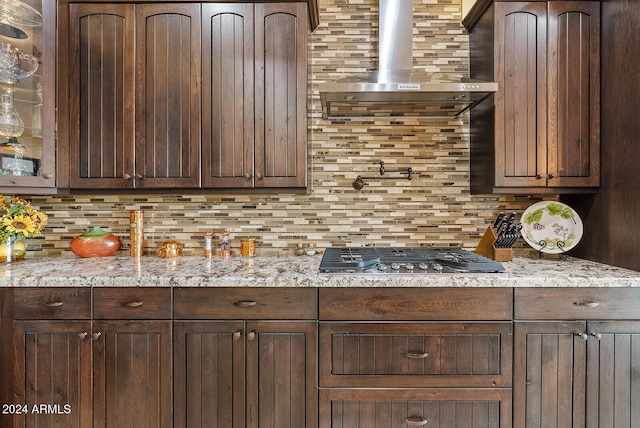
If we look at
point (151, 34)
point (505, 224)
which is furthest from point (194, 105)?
point (505, 224)

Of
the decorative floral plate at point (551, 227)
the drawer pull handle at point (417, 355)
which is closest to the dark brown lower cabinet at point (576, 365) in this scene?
the drawer pull handle at point (417, 355)

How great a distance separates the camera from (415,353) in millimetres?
1479

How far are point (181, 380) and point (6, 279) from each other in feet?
2.75

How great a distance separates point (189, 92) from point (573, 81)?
77.0 inches

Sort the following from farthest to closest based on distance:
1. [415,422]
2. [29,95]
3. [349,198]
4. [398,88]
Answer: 1. [349,198]
2. [29,95]
3. [398,88]
4. [415,422]

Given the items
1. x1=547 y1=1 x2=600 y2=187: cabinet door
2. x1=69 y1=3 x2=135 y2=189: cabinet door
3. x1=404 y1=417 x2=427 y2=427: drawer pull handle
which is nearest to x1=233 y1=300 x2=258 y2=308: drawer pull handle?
x1=404 y1=417 x2=427 y2=427: drawer pull handle

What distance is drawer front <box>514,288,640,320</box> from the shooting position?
1.48 metres

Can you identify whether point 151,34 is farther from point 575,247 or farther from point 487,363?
point 575,247

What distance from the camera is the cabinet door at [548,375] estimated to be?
148cm

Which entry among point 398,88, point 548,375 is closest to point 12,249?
point 398,88

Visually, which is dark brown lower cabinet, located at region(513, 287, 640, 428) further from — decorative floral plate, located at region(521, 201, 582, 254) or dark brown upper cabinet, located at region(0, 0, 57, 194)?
dark brown upper cabinet, located at region(0, 0, 57, 194)

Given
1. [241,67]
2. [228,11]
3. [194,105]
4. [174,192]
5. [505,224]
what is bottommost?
[505,224]

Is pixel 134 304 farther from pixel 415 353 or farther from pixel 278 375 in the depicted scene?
pixel 415 353

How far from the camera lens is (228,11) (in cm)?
182
